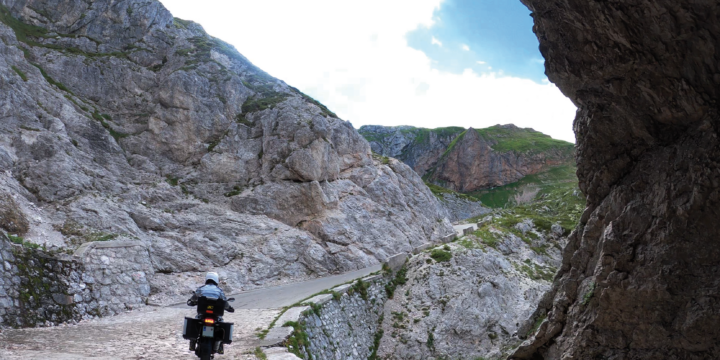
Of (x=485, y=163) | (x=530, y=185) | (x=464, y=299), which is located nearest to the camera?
(x=464, y=299)

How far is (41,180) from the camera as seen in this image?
19.9m

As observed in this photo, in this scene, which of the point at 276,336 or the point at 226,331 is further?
the point at 276,336

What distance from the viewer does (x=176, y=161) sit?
28.1 m

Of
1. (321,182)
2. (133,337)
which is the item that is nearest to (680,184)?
(133,337)

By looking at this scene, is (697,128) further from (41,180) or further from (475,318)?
(41,180)

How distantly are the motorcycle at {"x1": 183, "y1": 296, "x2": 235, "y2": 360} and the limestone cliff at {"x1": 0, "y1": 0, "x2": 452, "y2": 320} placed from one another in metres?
10.9

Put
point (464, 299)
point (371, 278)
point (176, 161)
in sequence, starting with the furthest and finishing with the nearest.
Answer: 1. point (176, 161)
2. point (371, 278)
3. point (464, 299)

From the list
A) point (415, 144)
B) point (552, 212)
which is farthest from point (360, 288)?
point (415, 144)

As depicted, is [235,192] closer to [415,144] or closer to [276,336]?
[276,336]

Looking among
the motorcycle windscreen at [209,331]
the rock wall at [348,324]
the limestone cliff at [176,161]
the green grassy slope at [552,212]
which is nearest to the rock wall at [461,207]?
the green grassy slope at [552,212]

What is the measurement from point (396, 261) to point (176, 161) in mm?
17755

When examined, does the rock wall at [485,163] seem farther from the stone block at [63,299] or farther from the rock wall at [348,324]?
the stone block at [63,299]

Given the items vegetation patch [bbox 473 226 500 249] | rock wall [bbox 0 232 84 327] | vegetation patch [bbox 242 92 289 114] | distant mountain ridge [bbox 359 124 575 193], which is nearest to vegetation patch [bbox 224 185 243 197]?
vegetation patch [bbox 242 92 289 114]

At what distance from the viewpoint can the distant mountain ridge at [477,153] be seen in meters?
81.7
